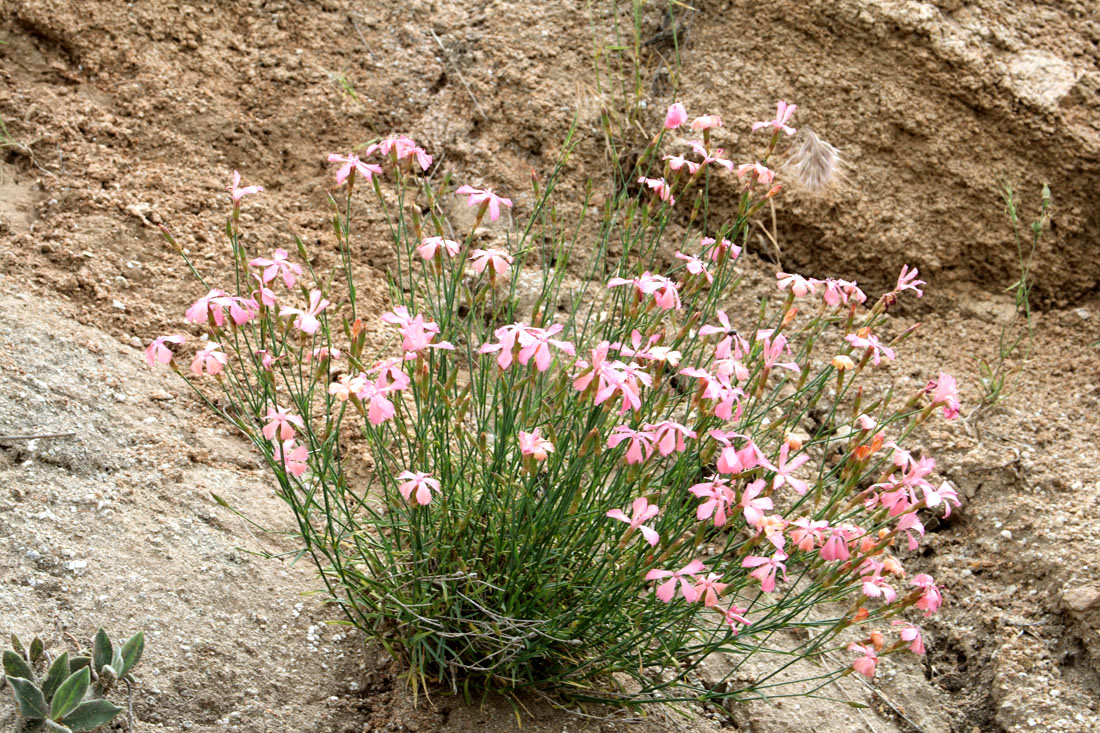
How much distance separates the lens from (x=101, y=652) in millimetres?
1875

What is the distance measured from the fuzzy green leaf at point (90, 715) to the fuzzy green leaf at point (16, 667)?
0.35 ft

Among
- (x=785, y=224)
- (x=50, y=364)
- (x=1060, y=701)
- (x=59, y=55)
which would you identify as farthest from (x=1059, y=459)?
(x=59, y=55)

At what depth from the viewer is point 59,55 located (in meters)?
3.37

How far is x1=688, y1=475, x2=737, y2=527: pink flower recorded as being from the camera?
1834mm

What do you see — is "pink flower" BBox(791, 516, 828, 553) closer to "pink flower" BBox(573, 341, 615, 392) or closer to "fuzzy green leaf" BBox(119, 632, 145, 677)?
"pink flower" BBox(573, 341, 615, 392)

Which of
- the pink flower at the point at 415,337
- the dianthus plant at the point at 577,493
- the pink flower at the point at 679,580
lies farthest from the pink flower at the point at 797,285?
the pink flower at the point at 415,337

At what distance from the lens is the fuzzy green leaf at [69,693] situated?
1.75 metres

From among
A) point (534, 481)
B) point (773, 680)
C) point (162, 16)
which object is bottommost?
point (773, 680)

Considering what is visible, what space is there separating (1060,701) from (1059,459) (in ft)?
2.68

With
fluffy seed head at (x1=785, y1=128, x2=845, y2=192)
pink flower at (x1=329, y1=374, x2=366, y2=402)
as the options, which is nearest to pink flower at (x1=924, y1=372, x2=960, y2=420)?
pink flower at (x1=329, y1=374, x2=366, y2=402)

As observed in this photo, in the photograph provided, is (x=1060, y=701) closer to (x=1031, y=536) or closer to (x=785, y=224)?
(x=1031, y=536)

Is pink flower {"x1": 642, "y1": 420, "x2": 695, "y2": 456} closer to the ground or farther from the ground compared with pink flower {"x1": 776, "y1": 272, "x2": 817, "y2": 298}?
closer to the ground

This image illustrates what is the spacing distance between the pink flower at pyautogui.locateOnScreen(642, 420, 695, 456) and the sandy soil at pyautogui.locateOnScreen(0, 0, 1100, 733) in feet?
2.52

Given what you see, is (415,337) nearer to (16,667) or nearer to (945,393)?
(16,667)
